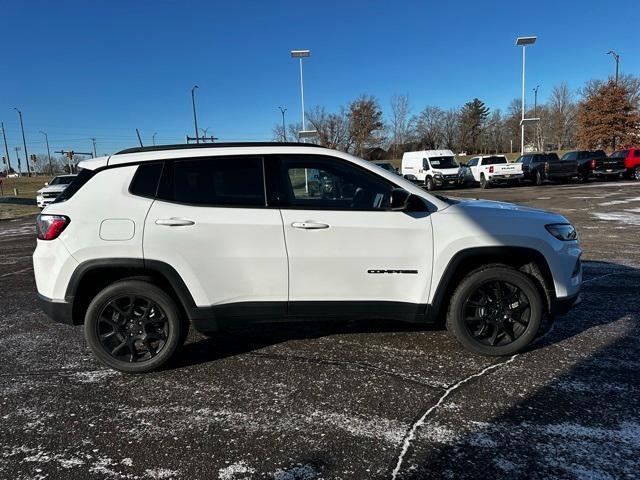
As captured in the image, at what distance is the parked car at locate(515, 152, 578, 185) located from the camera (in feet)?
89.5

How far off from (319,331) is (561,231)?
2405 millimetres

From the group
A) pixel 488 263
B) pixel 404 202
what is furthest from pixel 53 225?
pixel 488 263

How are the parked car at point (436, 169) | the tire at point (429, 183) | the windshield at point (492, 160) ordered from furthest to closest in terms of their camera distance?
the tire at point (429, 183), the windshield at point (492, 160), the parked car at point (436, 169)

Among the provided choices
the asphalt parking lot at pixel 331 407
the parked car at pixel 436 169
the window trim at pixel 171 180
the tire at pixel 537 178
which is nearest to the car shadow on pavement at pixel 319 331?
the asphalt parking lot at pixel 331 407

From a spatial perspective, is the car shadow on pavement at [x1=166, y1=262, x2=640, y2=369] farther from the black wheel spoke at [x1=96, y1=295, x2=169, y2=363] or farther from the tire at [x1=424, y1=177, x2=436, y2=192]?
the tire at [x1=424, y1=177, x2=436, y2=192]

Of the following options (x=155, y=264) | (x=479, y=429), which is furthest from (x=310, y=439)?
(x=155, y=264)

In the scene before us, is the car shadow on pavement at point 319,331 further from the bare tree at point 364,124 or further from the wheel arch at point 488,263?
the bare tree at point 364,124

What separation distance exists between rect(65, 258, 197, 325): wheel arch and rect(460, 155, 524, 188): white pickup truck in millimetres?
25703

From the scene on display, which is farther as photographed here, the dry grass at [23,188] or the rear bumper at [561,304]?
the dry grass at [23,188]

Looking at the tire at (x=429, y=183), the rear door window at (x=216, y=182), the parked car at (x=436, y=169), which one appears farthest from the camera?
the tire at (x=429, y=183)

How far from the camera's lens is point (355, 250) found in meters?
3.79

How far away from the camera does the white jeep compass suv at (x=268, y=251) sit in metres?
3.74

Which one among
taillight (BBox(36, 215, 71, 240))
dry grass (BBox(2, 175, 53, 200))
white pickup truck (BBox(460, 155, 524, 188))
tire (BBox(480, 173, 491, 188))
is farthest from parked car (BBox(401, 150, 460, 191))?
dry grass (BBox(2, 175, 53, 200))

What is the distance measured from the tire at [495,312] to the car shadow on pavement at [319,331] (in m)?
0.33
